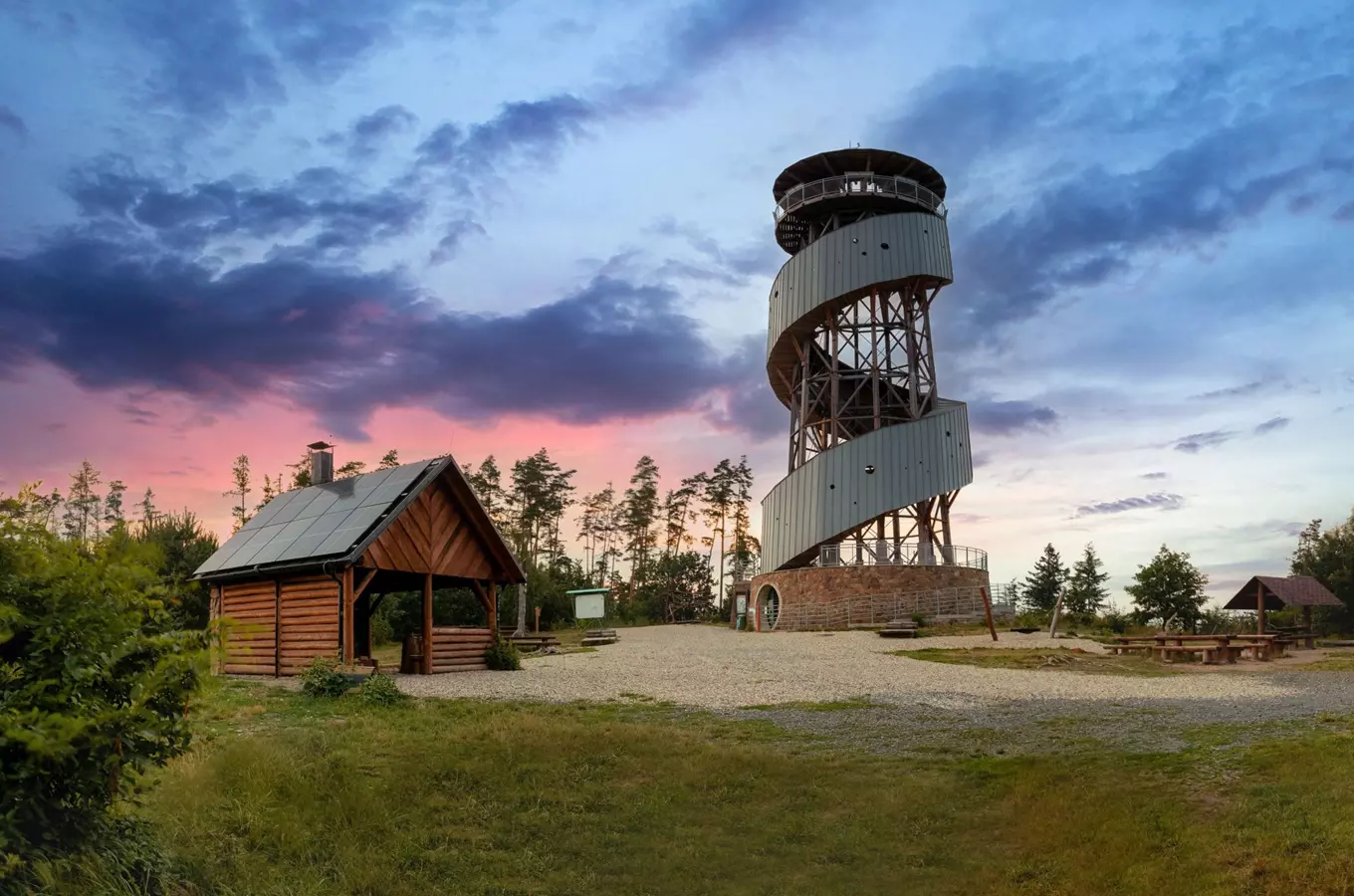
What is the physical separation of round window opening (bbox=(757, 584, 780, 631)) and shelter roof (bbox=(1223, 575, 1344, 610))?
16.6 metres

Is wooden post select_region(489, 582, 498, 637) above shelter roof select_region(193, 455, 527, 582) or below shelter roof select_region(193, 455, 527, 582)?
below

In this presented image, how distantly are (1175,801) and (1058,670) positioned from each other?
15.4 meters

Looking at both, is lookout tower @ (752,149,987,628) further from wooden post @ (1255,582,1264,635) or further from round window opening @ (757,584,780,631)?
wooden post @ (1255,582,1264,635)

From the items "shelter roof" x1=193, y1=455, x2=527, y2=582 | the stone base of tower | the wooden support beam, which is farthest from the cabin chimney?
the stone base of tower

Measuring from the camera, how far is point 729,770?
384 inches

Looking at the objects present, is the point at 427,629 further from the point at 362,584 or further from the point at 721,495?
the point at 721,495

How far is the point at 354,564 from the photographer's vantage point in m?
19.4

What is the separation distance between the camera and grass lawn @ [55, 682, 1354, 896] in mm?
7086

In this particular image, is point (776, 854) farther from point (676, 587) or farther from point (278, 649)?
point (676, 587)

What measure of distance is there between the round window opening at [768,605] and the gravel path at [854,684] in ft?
49.1

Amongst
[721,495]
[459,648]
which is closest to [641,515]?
[721,495]

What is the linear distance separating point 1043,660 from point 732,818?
59.5 feet

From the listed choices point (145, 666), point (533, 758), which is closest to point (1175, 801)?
point (533, 758)

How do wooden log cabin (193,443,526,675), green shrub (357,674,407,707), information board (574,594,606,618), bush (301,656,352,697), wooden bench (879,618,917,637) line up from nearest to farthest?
green shrub (357,674,407,707) < bush (301,656,352,697) < wooden log cabin (193,443,526,675) < wooden bench (879,618,917,637) < information board (574,594,606,618)
